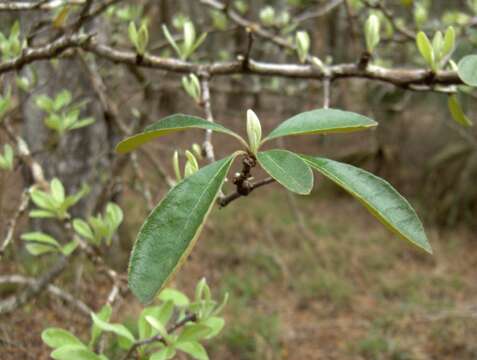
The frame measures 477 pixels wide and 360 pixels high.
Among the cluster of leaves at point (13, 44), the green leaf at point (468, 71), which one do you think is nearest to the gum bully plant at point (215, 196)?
the green leaf at point (468, 71)

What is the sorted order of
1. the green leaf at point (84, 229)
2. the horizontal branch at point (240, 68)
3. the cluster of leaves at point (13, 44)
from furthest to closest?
the cluster of leaves at point (13, 44) → the green leaf at point (84, 229) → the horizontal branch at point (240, 68)

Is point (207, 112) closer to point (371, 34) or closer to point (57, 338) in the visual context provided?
point (371, 34)

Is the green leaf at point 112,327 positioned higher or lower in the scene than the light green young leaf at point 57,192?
lower

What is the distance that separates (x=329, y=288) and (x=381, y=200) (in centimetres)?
366

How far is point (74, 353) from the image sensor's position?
85 centimetres

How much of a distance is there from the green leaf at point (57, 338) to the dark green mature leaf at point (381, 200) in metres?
0.56

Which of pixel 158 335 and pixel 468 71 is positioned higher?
pixel 468 71

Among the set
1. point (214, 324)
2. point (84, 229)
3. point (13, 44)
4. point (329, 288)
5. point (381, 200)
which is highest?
point (13, 44)

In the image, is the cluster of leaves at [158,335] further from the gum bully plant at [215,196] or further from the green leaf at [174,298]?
the gum bully plant at [215,196]

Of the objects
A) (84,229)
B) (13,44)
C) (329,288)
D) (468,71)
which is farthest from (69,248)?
(329,288)

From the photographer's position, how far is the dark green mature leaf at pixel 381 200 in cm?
58

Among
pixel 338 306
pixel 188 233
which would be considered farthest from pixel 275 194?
pixel 188 233

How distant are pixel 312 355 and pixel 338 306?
2.42ft

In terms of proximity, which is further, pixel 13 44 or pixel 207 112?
pixel 13 44
